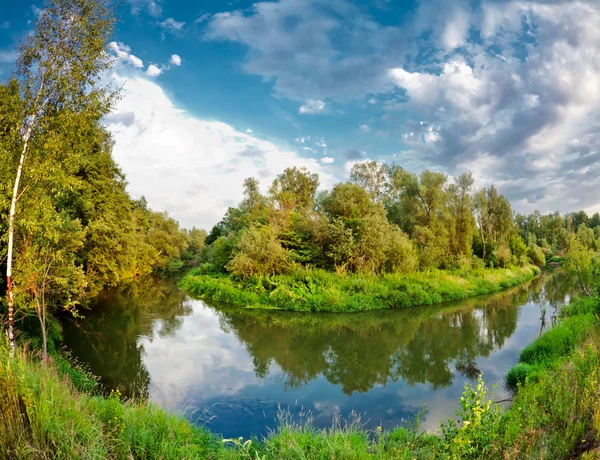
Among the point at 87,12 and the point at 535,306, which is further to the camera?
the point at 535,306

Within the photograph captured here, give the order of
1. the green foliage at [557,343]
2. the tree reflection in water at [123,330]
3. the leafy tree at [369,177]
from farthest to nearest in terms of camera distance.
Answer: the leafy tree at [369,177] → the tree reflection in water at [123,330] → the green foliage at [557,343]

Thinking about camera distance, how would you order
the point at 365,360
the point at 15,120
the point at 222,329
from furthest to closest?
the point at 222,329 → the point at 365,360 → the point at 15,120

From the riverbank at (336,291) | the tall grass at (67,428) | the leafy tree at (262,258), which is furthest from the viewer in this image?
the leafy tree at (262,258)

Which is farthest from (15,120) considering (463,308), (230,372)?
(463,308)

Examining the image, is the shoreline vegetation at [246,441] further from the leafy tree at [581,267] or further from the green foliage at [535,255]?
the green foliage at [535,255]

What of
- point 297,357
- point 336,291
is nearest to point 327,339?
point 297,357

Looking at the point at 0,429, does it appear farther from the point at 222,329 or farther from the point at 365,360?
the point at 222,329

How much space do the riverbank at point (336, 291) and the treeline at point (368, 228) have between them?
1072 mm

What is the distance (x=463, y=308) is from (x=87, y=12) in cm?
2416

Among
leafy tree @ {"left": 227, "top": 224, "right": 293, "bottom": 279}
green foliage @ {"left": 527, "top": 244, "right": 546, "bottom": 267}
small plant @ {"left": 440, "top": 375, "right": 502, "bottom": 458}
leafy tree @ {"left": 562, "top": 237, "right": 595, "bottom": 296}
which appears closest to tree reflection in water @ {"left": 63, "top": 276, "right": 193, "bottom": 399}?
leafy tree @ {"left": 227, "top": 224, "right": 293, "bottom": 279}

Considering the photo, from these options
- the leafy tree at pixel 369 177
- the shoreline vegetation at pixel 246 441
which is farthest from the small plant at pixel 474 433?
the leafy tree at pixel 369 177

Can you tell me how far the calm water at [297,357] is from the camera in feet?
34.0

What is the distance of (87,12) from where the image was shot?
35.6ft

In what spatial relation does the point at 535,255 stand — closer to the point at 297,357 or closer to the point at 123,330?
the point at 297,357
